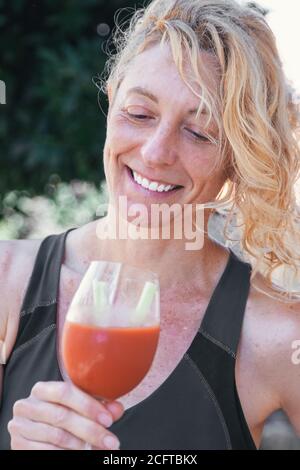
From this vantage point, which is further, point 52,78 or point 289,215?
point 52,78

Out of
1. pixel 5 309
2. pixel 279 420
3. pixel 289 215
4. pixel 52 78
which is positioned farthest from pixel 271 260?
pixel 279 420

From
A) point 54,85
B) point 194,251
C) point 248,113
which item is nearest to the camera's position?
point 248,113

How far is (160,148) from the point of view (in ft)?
8.87

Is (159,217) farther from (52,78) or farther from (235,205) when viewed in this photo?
(52,78)

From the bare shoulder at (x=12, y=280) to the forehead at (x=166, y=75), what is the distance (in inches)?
25.6

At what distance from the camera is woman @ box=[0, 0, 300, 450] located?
9.02 ft

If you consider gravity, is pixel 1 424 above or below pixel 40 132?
below

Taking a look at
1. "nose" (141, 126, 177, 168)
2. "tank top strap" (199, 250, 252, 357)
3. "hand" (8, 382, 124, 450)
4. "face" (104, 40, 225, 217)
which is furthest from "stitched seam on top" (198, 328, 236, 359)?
"hand" (8, 382, 124, 450)

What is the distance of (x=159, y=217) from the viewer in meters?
2.79

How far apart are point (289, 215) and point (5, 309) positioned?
3.35 feet

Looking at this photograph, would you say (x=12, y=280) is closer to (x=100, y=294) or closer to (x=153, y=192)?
(x=153, y=192)

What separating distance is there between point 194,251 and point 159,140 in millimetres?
513

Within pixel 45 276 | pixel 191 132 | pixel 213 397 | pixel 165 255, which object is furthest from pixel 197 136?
pixel 213 397
